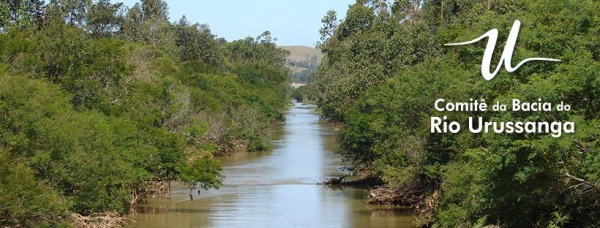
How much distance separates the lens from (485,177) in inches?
1014

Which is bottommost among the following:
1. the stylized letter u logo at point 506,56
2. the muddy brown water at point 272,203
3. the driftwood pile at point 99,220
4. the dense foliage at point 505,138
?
the muddy brown water at point 272,203

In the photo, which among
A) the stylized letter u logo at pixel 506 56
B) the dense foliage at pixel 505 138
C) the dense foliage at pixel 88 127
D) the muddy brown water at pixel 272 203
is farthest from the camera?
the muddy brown water at pixel 272 203

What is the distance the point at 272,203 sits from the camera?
4397 cm

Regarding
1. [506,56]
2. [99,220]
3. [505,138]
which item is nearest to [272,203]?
[99,220]

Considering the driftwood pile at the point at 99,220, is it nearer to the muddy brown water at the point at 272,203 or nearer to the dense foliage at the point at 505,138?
the muddy brown water at the point at 272,203

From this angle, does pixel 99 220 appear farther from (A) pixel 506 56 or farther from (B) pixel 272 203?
(A) pixel 506 56

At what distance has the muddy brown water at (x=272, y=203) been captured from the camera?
38219 millimetres

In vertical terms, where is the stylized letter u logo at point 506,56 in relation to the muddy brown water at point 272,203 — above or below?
above

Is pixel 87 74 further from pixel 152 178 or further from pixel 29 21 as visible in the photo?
pixel 29 21

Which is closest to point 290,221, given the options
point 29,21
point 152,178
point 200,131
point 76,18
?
point 152,178

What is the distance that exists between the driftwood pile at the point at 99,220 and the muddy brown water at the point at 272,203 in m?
1.02

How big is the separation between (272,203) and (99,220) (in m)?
11.3

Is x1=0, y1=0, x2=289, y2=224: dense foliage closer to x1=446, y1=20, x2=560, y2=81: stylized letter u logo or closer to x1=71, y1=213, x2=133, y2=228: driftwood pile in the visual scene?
x1=71, y1=213, x2=133, y2=228: driftwood pile

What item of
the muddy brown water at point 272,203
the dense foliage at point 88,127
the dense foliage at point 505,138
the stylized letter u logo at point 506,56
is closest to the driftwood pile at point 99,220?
the dense foliage at point 88,127
